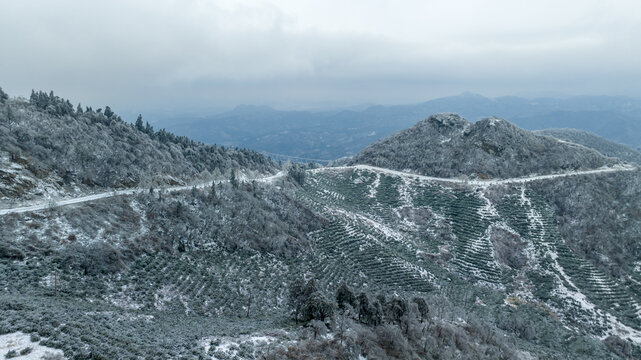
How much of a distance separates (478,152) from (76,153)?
311 ft

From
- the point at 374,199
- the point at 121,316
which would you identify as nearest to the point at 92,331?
the point at 121,316

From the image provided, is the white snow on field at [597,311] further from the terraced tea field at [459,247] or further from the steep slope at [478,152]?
the steep slope at [478,152]

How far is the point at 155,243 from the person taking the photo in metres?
38.2

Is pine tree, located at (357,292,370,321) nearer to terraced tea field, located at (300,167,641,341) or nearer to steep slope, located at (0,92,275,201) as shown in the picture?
terraced tea field, located at (300,167,641,341)

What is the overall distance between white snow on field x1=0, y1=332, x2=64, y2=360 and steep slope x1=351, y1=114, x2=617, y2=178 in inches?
3569

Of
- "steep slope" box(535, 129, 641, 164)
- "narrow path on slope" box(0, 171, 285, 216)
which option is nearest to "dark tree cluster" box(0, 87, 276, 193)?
"narrow path on slope" box(0, 171, 285, 216)

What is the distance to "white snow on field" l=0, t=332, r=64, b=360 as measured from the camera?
15188 millimetres

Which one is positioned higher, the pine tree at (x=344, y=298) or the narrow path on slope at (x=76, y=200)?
the narrow path on slope at (x=76, y=200)

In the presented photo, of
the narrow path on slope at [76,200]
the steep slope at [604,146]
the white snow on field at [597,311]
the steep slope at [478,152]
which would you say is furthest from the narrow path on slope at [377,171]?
the steep slope at [604,146]

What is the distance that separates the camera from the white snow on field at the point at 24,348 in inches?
598

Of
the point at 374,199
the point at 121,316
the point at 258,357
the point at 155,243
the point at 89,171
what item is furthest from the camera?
the point at 374,199

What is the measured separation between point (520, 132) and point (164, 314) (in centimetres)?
10685

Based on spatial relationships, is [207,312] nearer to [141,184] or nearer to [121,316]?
[121,316]

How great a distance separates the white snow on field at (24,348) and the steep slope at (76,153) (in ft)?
93.4
